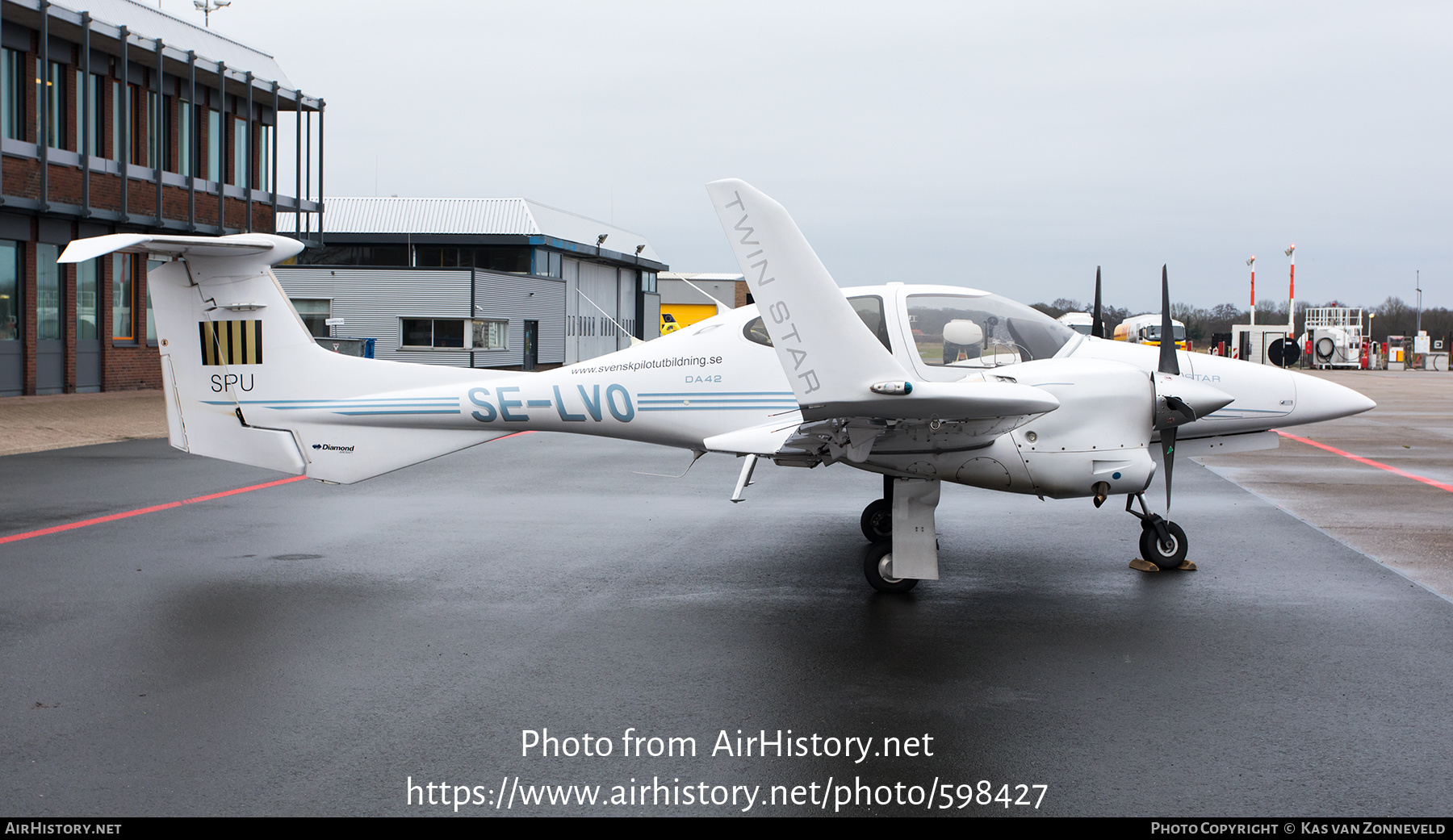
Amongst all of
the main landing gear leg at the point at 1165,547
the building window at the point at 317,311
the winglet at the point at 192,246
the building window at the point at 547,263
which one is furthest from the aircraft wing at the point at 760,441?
the building window at the point at 547,263

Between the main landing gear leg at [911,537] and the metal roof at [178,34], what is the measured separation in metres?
24.2

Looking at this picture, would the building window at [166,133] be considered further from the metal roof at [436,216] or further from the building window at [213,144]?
the metal roof at [436,216]

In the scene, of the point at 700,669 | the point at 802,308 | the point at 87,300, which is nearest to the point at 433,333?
the point at 87,300

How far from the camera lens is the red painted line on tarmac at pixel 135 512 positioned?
358 inches

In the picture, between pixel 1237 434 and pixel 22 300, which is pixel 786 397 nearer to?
pixel 1237 434

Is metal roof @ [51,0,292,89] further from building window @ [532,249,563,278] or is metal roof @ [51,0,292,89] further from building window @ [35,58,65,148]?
building window @ [532,249,563,278]

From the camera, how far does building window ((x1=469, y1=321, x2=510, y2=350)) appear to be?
1715 inches

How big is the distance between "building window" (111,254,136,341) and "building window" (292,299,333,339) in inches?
543

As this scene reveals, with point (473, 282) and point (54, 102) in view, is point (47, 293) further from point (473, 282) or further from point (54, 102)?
point (473, 282)

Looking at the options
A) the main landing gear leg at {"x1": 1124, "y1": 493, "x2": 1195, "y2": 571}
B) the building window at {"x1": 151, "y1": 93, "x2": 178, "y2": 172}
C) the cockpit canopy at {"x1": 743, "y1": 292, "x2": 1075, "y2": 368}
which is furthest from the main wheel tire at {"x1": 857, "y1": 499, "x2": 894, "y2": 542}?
the building window at {"x1": 151, "y1": 93, "x2": 178, "y2": 172}

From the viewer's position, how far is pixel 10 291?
2372 centimetres

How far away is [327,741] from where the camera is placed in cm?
462

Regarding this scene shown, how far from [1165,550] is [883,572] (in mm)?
2386

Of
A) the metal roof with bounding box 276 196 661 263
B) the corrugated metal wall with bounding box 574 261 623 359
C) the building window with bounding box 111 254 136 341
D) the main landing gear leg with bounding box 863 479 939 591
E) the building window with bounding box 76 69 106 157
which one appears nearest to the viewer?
the main landing gear leg with bounding box 863 479 939 591
